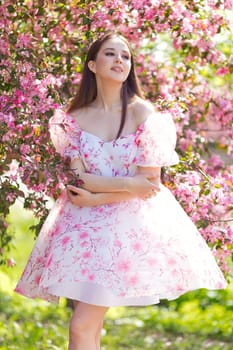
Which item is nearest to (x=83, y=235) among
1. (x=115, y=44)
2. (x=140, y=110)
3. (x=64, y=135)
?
(x=64, y=135)

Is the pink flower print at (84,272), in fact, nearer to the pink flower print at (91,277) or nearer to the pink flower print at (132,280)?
the pink flower print at (91,277)

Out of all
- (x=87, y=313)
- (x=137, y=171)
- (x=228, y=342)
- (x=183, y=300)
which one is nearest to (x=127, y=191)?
(x=137, y=171)

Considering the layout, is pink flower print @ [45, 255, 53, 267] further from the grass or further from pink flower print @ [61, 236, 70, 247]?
the grass

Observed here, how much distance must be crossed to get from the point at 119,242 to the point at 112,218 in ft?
0.39

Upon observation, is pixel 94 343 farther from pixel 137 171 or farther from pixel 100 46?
pixel 100 46

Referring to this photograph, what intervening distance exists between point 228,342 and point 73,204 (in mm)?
2812

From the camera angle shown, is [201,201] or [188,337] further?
[188,337]

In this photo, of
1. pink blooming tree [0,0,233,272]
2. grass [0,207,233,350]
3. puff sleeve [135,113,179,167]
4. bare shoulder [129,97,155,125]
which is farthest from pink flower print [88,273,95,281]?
grass [0,207,233,350]

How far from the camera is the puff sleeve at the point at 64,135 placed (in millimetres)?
4410

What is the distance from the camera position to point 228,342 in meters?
6.75

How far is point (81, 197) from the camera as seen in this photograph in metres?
4.24

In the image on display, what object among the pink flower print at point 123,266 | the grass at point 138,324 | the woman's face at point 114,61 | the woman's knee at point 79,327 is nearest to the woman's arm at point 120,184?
the pink flower print at point 123,266

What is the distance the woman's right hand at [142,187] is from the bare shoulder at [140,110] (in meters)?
0.28

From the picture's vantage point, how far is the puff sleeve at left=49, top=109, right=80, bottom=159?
441 centimetres
